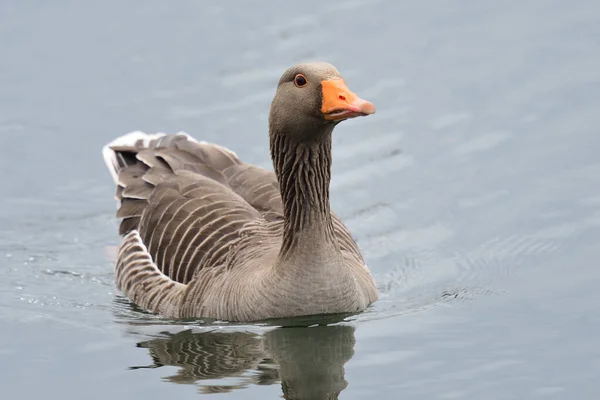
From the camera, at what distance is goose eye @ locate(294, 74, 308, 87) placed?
35.9 ft

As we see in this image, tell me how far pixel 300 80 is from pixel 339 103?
0.62 meters

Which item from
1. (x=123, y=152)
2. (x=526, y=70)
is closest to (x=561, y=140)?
(x=526, y=70)

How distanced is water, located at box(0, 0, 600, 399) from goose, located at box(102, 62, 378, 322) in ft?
1.03

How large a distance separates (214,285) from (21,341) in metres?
1.89

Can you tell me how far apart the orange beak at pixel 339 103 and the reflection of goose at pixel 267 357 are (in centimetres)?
214

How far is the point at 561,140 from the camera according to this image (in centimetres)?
1600

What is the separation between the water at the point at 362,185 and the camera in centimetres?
1090

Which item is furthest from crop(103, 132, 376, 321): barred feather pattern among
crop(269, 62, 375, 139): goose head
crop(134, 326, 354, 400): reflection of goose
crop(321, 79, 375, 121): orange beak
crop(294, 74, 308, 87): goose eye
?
crop(321, 79, 375, 121): orange beak

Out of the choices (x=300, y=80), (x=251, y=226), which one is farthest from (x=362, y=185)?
(x=300, y=80)

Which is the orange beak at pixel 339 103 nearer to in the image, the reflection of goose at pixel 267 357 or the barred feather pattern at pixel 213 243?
the barred feather pattern at pixel 213 243

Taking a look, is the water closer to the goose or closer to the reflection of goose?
the reflection of goose

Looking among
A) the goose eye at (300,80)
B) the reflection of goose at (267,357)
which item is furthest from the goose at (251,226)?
the reflection of goose at (267,357)

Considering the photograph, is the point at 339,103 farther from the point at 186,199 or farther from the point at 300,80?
the point at 186,199

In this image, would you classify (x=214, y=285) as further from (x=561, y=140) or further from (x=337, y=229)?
(x=561, y=140)
